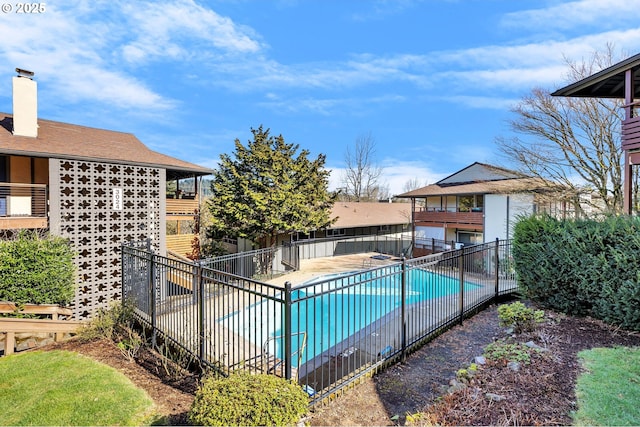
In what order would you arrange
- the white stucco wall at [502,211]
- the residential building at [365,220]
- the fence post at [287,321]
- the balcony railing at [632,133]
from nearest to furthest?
the fence post at [287,321]
the balcony railing at [632,133]
the white stucco wall at [502,211]
the residential building at [365,220]

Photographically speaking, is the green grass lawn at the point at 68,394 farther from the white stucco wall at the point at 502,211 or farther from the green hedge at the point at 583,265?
the white stucco wall at the point at 502,211

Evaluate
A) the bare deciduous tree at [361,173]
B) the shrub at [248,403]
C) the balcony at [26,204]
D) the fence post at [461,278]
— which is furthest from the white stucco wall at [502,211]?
the balcony at [26,204]

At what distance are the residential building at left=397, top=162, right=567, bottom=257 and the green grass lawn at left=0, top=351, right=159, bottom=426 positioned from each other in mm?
15984

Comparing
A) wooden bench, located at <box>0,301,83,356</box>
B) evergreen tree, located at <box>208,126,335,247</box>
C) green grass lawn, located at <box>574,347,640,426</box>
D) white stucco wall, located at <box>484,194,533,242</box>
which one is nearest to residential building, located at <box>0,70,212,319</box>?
wooden bench, located at <box>0,301,83,356</box>

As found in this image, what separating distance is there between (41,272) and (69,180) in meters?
4.18

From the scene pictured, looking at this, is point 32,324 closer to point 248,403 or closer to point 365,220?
point 248,403

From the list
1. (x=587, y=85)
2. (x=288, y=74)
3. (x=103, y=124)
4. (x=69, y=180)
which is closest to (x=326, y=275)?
(x=288, y=74)

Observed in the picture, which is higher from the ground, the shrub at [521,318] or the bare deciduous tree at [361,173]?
the bare deciduous tree at [361,173]

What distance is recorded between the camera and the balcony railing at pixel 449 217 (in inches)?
785

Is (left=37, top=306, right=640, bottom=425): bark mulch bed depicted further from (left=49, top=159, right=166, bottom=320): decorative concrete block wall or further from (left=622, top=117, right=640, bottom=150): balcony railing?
(left=622, top=117, right=640, bottom=150): balcony railing

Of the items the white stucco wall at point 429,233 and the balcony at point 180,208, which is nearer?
the balcony at point 180,208

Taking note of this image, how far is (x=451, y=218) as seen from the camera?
21547 mm

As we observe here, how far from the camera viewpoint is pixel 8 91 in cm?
1101

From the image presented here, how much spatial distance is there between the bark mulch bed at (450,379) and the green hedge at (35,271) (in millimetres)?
2240
